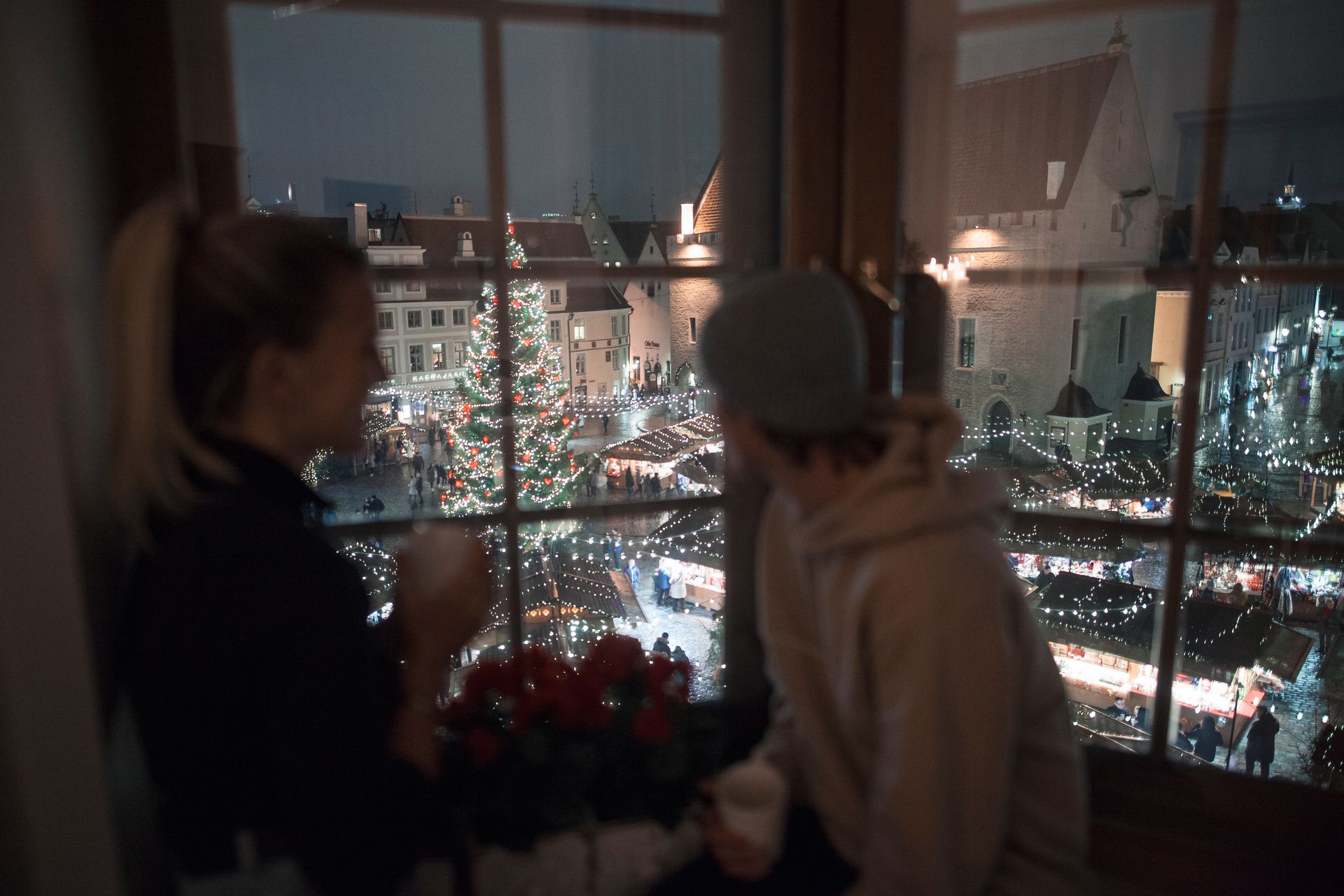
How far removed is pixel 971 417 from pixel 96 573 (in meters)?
1.30

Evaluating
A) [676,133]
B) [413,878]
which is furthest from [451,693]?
[676,133]

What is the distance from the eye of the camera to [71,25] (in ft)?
3.08

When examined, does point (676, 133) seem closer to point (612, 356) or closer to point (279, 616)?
point (612, 356)

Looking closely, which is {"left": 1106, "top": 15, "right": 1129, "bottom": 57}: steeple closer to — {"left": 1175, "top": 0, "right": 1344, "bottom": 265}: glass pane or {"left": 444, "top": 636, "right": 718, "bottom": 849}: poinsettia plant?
{"left": 1175, "top": 0, "right": 1344, "bottom": 265}: glass pane

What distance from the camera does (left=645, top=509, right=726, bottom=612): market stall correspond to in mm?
1458

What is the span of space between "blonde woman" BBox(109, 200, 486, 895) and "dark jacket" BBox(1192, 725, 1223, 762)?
129 cm

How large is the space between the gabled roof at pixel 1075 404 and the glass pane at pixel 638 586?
2.08ft

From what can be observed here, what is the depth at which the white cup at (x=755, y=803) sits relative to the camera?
3.11 feet

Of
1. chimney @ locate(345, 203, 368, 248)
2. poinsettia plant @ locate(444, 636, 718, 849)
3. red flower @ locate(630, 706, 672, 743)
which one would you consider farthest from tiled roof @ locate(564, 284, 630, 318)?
red flower @ locate(630, 706, 672, 743)

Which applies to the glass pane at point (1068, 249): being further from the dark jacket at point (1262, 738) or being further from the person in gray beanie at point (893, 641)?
the person in gray beanie at point (893, 641)

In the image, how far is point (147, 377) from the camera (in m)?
0.76

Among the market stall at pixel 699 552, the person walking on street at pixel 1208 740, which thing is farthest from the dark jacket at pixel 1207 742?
the market stall at pixel 699 552

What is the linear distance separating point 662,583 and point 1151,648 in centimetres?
87

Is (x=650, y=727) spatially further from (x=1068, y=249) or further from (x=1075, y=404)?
(x=1068, y=249)
